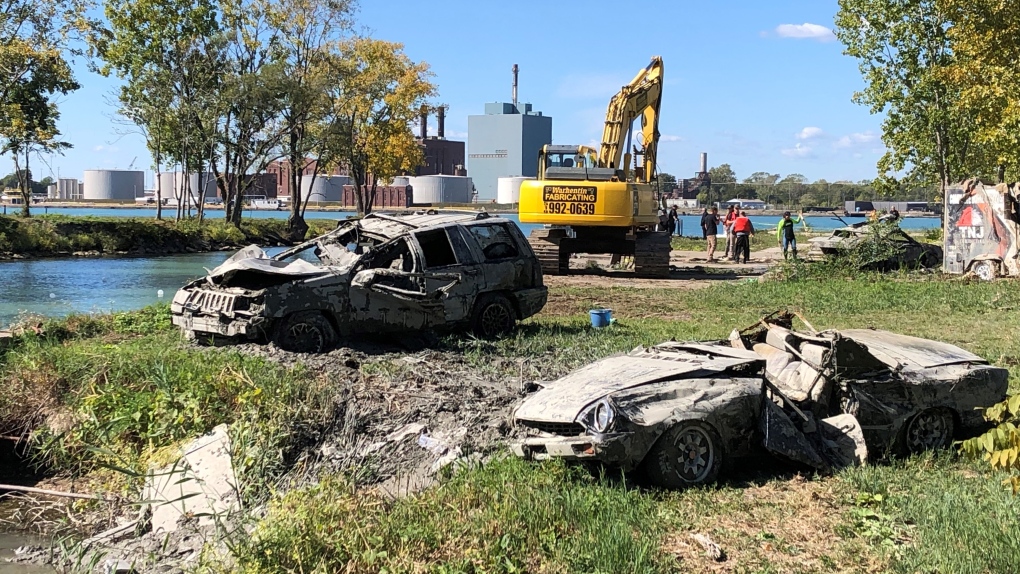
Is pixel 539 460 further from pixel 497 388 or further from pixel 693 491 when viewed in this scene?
pixel 497 388

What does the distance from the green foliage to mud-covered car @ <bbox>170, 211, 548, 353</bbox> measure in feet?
17.2

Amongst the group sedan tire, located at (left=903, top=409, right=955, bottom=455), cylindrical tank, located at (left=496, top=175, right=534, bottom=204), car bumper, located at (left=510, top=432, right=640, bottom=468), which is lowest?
sedan tire, located at (left=903, top=409, right=955, bottom=455)

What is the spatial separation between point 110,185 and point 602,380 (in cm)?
13005

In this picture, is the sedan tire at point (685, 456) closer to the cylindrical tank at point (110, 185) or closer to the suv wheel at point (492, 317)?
the suv wheel at point (492, 317)

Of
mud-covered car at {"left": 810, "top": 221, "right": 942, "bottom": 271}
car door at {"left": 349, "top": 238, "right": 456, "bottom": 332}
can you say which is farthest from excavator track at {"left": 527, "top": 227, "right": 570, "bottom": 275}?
car door at {"left": 349, "top": 238, "right": 456, "bottom": 332}

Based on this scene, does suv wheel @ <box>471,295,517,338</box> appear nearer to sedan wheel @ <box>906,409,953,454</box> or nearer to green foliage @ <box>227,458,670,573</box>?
sedan wheel @ <box>906,409,953,454</box>

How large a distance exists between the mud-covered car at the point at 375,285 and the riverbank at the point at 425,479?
0.39 meters

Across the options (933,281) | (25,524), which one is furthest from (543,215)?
(25,524)

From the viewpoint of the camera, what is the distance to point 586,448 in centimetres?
720

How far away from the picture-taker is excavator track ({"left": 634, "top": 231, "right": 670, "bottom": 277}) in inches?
1061

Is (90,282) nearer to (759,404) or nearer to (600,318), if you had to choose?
(600,318)

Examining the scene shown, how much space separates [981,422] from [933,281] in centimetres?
1524

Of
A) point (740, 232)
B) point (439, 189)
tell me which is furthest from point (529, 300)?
point (439, 189)

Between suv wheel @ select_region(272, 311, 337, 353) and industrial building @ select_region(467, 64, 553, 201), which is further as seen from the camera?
industrial building @ select_region(467, 64, 553, 201)
